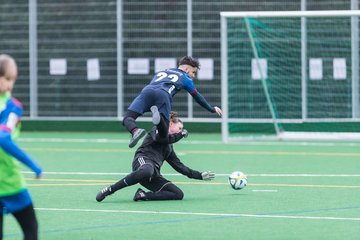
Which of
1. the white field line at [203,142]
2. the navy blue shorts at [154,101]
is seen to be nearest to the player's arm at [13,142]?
the navy blue shorts at [154,101]

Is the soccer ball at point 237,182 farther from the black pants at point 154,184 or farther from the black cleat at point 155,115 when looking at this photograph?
the black cleat at point 155,115

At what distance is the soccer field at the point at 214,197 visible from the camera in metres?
10.4

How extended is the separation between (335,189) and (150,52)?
1161cm

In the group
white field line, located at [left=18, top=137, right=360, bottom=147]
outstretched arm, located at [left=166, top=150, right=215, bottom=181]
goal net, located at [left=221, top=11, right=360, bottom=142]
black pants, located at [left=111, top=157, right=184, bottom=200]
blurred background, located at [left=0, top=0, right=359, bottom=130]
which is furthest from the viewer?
blurred background, located at [left=0, top=0, right=359, bottom=130]

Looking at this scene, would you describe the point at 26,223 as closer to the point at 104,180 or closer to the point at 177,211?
the point at 177,211

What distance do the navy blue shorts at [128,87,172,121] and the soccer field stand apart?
1.07m

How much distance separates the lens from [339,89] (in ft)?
75.2

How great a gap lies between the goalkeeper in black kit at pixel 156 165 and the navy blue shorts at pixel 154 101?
0.39 meters

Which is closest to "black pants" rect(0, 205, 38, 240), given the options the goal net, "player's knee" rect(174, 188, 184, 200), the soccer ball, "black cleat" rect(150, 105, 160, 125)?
"player's knee" rect(174, 188, 184, 200)

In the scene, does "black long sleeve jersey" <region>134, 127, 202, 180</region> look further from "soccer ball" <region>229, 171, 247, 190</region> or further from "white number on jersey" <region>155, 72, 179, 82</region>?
"white number on jersey" <region>155, 72, 179, 82</region>

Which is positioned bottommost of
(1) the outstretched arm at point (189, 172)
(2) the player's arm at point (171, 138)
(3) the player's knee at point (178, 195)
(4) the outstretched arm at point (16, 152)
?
(3) the player's knee at point (178, 195)

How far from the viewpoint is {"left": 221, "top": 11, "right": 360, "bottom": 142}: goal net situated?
74.5ft

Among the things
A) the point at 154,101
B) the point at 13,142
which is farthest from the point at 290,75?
the point at 13,142

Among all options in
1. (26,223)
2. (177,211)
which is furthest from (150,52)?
(26,223)
